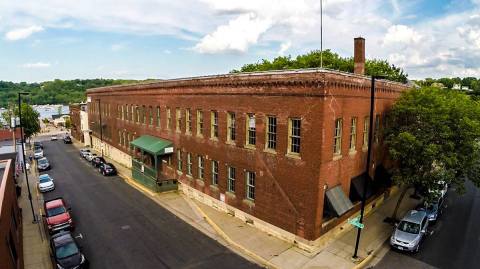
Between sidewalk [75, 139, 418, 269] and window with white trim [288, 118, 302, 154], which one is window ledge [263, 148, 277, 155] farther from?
sidewalk [75, 139, 418, 269]

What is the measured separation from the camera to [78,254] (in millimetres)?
17266

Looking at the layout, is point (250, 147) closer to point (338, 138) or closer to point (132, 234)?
point (338, 138)

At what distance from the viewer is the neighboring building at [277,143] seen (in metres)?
18.5

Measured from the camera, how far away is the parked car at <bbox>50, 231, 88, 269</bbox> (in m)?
16.7

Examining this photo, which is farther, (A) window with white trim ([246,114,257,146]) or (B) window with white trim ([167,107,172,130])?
(B) window with white trim ([167,107,172,130])

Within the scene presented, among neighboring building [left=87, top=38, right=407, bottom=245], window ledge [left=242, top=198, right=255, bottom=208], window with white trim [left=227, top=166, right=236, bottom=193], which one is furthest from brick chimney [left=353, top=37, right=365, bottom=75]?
window ledge [left=242, top=198, right=255, bottom=208]

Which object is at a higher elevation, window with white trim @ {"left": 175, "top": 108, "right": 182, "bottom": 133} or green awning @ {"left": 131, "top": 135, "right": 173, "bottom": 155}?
window with white trim @ {"left": 175, "top": 108, "right": 182, "bottom": 133}

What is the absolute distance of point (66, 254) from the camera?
1716 centimetres

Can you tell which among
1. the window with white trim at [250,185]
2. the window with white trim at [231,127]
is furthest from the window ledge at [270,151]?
the window with white trim at [231,127]

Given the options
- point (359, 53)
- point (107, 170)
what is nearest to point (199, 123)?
point (359, 53)

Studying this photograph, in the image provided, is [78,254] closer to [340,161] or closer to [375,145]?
[340,161]

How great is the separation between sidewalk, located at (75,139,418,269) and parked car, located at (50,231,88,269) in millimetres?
7858

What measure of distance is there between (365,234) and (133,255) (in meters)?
14.9

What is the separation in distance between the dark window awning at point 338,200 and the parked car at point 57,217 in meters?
17.6
